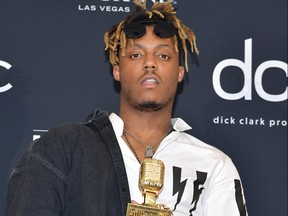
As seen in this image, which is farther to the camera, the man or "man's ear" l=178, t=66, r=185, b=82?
"man's ear" l=178, t=66, r=185, b=82

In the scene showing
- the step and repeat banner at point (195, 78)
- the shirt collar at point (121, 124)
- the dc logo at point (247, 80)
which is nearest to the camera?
the shirt collar at point (121, 124)

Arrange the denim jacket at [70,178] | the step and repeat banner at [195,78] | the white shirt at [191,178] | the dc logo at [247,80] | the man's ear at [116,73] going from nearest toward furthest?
the denim jacket at [70,178]
the white shirt at [191,178]
the man's ear at [116,73]
the step and repeat banner at [195,78]
the dc logo at [247,80]

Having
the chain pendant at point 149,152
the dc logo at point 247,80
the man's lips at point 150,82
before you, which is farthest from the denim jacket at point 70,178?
the dc logo at point 247,80

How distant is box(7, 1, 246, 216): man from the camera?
233 centimetres

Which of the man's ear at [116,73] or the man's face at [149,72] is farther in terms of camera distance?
the man's ear at [116,73]

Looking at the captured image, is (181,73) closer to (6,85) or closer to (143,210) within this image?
(6,85)

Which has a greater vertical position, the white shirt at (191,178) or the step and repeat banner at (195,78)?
the step and repeat banner at (195,78)

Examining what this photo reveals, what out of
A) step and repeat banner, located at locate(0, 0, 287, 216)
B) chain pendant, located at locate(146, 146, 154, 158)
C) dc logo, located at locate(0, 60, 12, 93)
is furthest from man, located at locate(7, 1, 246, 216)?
dc logo, located at locate(0, 60, 12, 93)

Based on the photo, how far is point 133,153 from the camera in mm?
2590

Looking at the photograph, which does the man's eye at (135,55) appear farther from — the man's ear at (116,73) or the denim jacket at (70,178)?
the denim jacket at (70,178)

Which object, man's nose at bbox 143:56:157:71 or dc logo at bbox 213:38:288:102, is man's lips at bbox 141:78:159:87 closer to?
man's nose at bbox 143:56:157:71

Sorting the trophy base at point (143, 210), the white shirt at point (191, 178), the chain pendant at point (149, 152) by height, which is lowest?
the trophy base at point (143, 210)

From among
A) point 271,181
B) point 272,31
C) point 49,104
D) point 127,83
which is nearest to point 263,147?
point 271,181

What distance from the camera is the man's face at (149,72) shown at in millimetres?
2600
